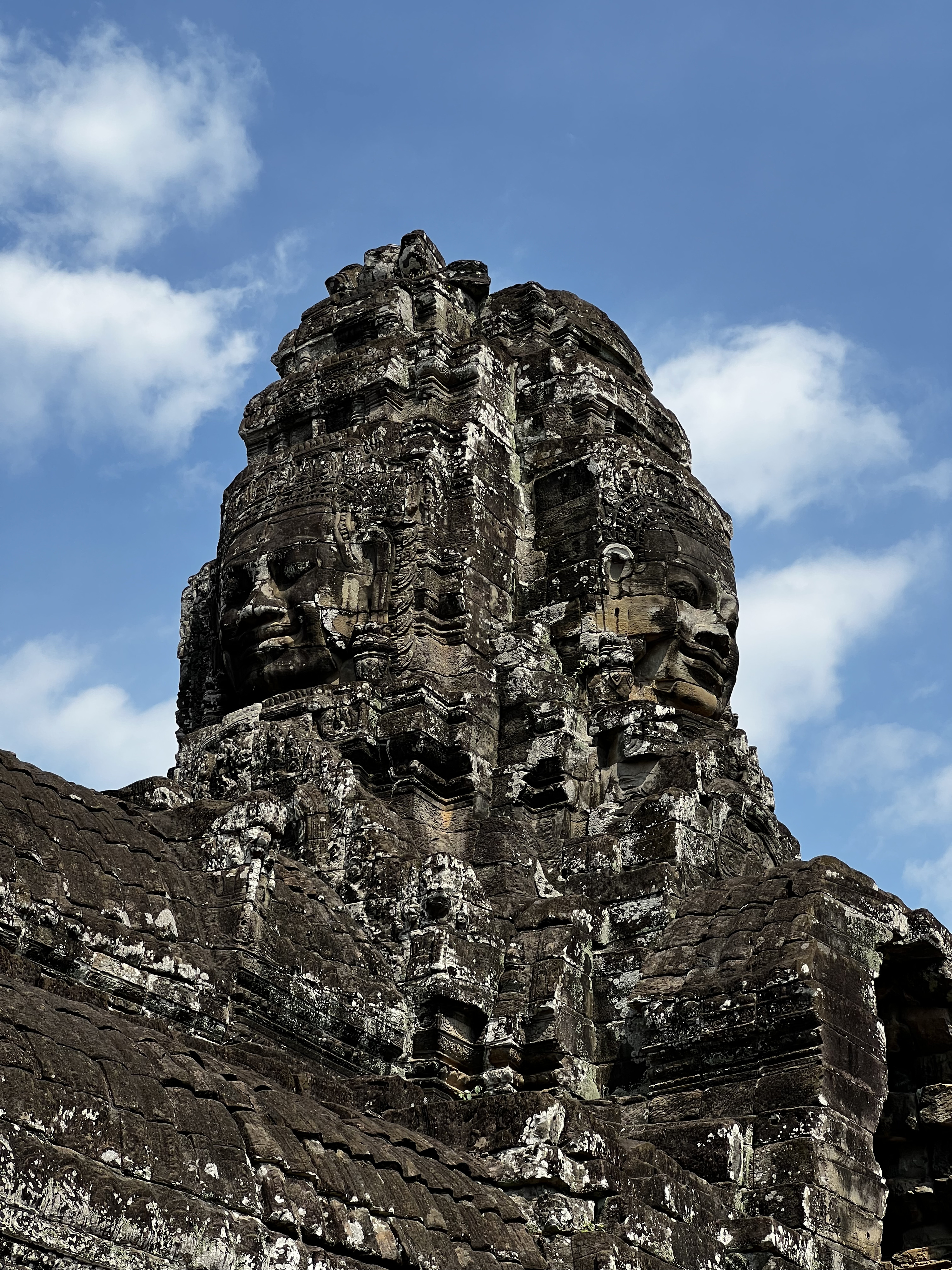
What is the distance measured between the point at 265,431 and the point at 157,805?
4520 mm

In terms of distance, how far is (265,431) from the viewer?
15016 mm

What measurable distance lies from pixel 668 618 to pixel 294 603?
2.93 m

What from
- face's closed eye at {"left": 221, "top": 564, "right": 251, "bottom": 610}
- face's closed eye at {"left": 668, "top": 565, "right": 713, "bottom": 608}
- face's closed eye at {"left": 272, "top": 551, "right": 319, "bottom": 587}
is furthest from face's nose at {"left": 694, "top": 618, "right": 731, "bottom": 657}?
face's closed eye at {"left": 221, "top": 564, "right": 251, "bottom": 610}

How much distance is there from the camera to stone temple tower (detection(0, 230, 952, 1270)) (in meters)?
6.74

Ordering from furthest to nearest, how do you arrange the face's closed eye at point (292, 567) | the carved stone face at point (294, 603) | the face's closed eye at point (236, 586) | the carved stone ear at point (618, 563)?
the carved stone ear at point (618, 563)
the face's closed eye at point (236, 586)
the face's closed eye at point (292, 567)
the carved stone face at point (294, 603)

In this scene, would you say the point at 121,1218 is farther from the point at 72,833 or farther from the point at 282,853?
the point at 282,853

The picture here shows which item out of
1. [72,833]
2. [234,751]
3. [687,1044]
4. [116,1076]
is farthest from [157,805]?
[116,1076]

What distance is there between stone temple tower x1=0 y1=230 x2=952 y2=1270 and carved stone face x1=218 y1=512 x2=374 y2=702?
0.03 metres

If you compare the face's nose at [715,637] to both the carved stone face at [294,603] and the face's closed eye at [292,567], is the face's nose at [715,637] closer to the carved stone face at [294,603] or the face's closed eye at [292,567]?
the carved stone face at [294,603]

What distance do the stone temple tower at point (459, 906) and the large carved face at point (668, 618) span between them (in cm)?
3

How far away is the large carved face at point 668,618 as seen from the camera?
44.1 ft

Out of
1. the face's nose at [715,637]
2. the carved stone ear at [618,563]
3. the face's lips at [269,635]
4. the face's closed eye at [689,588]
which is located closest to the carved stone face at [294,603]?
the face's lips at [269,635]

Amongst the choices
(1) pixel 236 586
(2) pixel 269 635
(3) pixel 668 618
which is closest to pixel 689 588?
(3) pixel 668 618

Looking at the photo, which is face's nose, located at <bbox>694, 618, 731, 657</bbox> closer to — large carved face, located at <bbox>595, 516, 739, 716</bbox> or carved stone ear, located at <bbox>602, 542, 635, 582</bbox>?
large carved face, located at <bbox>595, 516, 739, 716</bbox>
